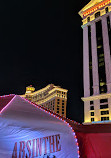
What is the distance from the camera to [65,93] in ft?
315

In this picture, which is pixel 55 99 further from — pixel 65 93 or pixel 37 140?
pixel 37 140

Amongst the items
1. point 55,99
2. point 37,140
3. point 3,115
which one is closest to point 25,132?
point 37,140

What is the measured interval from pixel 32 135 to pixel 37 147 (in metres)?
0.51

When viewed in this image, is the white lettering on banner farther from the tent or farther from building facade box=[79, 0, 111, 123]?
building facade box=[79, 0, 111, 123]

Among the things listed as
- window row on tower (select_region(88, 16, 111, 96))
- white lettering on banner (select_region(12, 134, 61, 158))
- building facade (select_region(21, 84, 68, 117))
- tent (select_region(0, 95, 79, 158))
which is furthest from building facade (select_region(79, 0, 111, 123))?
white lettering on banner (select_region(12, 134, 61, 158))

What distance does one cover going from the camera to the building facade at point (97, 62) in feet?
163

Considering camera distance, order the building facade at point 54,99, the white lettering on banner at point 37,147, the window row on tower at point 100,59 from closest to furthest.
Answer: the white lettering on banner at point 37,147 → the window row on tower at point 100,59 → the building facade at point 54,99

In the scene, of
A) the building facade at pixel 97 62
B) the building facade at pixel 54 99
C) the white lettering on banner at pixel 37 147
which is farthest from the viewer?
the building facade at pixel 54 99

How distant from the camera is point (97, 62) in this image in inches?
2201

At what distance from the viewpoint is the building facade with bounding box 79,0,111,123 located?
49.6 metres

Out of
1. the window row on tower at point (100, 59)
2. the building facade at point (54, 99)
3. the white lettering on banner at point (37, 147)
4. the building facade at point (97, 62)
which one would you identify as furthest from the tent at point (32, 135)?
the building facade at point (54, 99)

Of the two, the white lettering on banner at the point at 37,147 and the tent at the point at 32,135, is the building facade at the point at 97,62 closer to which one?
the tent at the point at 32,135

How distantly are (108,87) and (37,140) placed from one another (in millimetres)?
46050

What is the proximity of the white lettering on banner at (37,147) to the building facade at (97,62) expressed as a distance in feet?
139
